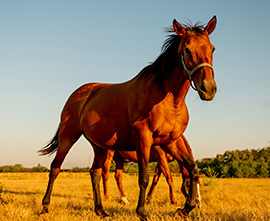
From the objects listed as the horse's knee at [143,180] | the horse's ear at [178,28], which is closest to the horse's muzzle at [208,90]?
the horse's ear at [178,28]

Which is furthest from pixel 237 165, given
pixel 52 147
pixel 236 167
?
pixel 52 147

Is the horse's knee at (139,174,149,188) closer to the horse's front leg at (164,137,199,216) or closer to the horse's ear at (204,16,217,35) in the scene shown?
the horse's front leg at (164,137,199,216)

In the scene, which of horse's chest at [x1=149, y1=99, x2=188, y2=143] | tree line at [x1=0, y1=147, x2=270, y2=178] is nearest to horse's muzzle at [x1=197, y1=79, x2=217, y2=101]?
horse's chest at [x1=149, y1=99, x2=188, y2=143]

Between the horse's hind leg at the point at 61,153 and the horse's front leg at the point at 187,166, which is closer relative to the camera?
the horse's front leg at the point at 187,166

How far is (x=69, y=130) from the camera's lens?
6.02 m

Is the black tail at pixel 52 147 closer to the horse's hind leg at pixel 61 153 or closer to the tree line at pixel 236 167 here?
the horse's hind leg at pixel 61 153

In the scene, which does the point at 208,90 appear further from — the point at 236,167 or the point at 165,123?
the point at 236,167

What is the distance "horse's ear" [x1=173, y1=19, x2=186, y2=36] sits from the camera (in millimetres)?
3951

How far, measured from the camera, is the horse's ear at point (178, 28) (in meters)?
3.95

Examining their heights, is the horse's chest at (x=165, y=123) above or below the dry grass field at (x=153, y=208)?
above

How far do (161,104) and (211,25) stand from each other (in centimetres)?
131

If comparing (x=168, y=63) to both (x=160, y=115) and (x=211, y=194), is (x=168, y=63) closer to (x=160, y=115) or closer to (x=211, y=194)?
(x=160, y=115)

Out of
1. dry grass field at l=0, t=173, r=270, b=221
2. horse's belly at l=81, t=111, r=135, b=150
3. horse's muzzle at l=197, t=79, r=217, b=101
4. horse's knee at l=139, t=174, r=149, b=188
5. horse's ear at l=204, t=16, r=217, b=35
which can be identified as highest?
horse's ear at l=204, t=16, r=217, b=35

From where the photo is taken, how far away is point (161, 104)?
4199 mm
